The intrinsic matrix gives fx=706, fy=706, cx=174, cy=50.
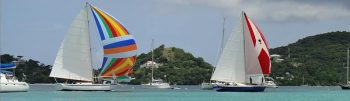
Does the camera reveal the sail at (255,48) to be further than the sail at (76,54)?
Yes

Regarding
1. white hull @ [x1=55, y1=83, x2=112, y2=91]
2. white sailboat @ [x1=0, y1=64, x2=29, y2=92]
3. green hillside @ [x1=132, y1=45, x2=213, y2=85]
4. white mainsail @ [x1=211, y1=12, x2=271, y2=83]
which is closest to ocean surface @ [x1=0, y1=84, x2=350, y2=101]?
white hull @ [x1=55, y1=83, x2=112, y2=91]

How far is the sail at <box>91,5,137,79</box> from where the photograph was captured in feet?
206

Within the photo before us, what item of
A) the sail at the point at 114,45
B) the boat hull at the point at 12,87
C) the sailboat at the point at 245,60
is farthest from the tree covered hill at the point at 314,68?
the boat hull at the point at 12,87

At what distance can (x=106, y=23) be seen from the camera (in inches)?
2474

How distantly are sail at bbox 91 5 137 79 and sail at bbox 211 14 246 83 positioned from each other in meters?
8.78

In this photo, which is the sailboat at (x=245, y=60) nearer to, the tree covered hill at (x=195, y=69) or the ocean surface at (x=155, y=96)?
the ocean surface at (x=155, y=96)

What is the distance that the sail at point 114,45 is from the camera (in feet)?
206

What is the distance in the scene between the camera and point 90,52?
209ft

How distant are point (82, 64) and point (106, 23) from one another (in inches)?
174

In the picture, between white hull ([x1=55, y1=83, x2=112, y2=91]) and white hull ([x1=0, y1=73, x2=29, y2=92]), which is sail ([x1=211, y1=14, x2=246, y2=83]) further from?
white hull ([x1=0, y1=73, x2=29, y2=92])

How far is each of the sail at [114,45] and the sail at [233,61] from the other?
878 cm

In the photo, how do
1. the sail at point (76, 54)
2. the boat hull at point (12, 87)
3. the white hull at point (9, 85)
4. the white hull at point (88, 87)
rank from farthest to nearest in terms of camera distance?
the white hull at point (88, 87) < the sail at point (76, 54) < the boat hull at point (12, 87) < the white hull at point (9, 85)

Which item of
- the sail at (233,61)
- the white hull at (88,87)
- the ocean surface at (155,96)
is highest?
the sail at (233,61)

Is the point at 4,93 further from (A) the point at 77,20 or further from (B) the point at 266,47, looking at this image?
(B) the point at 266,47
